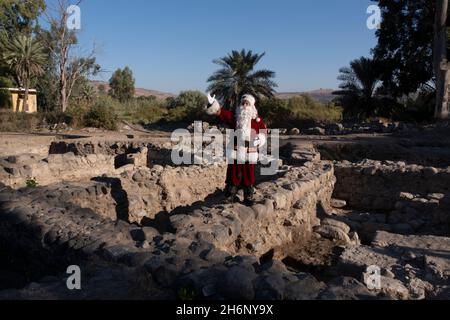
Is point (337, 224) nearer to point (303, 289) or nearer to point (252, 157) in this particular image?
point (252, 157)

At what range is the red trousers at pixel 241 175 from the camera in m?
4.79

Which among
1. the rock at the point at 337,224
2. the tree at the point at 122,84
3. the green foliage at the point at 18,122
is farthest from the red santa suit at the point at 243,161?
the tree at the point at 122,84

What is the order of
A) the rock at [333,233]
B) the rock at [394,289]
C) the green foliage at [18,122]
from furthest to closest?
the green foliage at [18,122]
the rock at [333,233]
the rock at [394,289]

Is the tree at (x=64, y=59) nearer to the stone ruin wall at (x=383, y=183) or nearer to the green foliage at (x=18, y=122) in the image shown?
the green foliage at (x=18, y=122)

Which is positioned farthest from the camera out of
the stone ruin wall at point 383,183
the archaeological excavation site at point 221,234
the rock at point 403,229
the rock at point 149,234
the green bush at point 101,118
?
the green bush at point 101,118

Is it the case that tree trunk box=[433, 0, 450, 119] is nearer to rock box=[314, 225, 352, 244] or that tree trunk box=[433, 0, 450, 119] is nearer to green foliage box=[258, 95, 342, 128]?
green foliage box=[258, 95, 342, 128]

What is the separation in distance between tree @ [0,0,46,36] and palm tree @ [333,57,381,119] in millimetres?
19112

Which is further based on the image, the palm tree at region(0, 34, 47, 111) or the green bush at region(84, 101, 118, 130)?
the palm tree at region(0, 34, 47, 111)

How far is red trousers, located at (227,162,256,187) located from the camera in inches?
189

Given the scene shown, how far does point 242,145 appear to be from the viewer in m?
4.84

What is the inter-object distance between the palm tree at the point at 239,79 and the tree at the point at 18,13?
13356 mm

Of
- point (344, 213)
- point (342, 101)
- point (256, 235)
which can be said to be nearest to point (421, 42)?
point (342, 101)

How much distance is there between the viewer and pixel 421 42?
19328 mm

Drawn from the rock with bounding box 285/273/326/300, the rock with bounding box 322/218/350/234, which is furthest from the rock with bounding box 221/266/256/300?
the rock with bounding box 322/218/350/234
